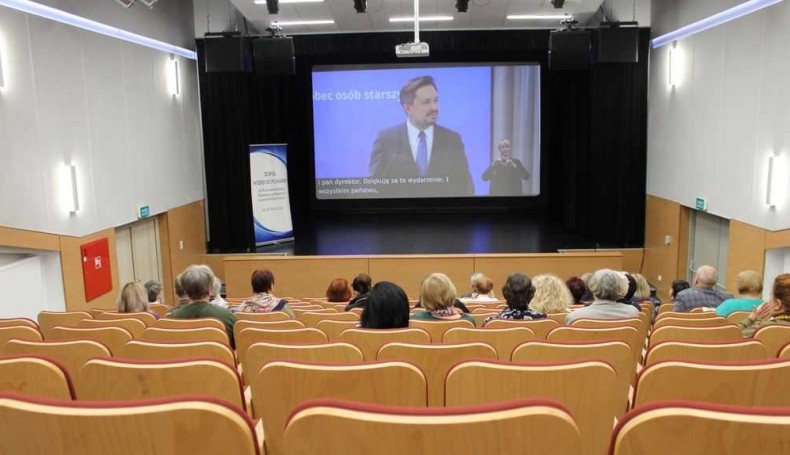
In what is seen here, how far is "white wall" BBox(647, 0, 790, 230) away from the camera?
7199 millimetres

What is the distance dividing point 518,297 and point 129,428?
3054 mm

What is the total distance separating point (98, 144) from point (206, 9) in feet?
14.0

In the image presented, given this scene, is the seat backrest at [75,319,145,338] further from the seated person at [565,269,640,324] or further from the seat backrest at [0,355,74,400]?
the seated person at [565,269,640,324]

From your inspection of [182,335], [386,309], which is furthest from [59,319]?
[386,309]

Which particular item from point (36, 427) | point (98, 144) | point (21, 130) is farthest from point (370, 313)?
point (98, 144)

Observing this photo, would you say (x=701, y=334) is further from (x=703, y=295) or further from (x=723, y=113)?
(x=723, y=113)

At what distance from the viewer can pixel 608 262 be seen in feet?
31.4

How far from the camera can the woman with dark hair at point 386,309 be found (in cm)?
346

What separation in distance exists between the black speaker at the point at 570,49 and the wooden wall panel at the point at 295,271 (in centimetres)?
474

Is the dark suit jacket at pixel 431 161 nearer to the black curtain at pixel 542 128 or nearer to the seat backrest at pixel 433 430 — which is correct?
the black curtain at pixel 542 128

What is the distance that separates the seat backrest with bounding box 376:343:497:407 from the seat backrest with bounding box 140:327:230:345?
3.78 ft

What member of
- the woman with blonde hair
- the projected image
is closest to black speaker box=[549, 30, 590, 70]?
the projected image

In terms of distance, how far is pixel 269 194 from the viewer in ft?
39.2

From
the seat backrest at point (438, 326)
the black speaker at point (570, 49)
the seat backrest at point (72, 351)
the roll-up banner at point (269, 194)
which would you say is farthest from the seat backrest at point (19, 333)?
the black speaker at point (570, 49)
